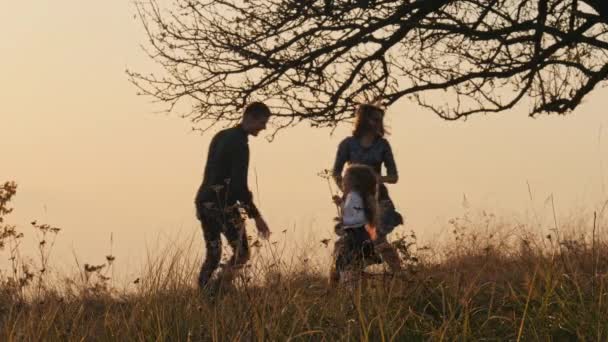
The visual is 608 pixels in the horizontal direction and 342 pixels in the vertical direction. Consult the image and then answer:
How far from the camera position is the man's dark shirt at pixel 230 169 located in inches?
306

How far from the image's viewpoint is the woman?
8.48 meters

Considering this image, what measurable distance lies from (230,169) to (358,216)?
3.80 ft

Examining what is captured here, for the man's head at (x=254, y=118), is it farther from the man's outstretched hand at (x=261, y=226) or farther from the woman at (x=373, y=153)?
the woman at (x=373, y=153)

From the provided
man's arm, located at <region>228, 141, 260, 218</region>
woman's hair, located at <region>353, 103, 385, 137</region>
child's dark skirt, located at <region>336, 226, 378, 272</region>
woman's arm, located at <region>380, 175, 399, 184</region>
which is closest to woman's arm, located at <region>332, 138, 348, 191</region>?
woman's hair, located at <region>353, 103, 385, 137</region>

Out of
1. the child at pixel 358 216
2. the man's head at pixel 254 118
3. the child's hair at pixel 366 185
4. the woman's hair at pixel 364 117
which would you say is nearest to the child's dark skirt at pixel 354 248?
the child at pixel 358 216

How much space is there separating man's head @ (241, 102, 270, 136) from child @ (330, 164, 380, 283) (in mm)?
877

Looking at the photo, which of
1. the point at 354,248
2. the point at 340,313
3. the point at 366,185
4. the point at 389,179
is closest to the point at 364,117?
the point at 389,179

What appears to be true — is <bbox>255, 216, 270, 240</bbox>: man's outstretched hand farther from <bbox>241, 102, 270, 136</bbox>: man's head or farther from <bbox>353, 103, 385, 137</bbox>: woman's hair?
<bbox>353, 103, 385, 137</bbox>: woman's hair

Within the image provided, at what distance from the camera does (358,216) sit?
788 centimetres

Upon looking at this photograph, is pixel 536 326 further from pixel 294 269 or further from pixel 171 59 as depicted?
pixel 171 59

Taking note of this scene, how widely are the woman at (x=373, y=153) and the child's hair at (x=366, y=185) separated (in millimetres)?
344

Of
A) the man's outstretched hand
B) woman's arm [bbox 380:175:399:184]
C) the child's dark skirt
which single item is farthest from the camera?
woman's arm [bbox 380:175:399:184]

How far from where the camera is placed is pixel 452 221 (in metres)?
10.9

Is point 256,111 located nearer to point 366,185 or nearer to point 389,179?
point 366,185
